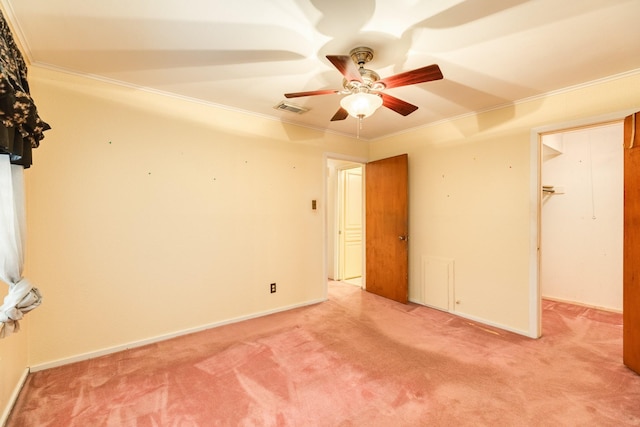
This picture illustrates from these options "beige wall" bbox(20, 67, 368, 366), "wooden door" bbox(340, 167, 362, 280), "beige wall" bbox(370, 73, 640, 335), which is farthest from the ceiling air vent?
"wooden door" bbox(340, 167, 362, 280)

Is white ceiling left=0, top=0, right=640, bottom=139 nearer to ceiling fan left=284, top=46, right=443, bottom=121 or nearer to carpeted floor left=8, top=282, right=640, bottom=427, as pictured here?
ceiling fan left=284, top=46, right=443, bottom=121

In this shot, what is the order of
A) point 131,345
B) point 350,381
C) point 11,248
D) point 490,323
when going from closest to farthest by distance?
point 11,248 < point 350,381 < point 131,345 < point 490,323

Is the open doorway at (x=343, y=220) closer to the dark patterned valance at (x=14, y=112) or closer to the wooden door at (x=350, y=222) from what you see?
the wooden door at (x=350, y=222)

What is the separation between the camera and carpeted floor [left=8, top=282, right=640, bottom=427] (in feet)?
5.79

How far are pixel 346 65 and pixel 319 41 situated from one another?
0.41 meters

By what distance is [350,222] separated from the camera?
17.2 feet

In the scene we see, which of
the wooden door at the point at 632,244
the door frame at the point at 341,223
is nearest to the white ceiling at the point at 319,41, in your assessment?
the wooden door at the point at 632,244

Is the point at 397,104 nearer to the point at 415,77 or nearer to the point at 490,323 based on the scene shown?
the point at 415,77

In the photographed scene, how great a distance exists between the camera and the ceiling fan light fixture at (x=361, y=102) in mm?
2018

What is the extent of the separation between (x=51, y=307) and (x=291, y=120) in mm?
2954

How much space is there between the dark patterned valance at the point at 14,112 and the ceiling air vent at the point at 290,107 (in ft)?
6.51

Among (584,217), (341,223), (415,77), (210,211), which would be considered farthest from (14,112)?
(584,217)

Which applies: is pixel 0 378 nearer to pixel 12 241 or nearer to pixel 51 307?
pixel 51 307

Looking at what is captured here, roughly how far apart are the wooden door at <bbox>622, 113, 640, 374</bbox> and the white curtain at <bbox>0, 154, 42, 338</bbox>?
402 cm
